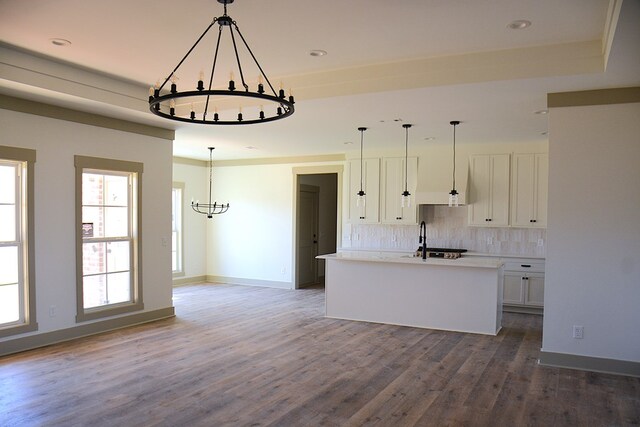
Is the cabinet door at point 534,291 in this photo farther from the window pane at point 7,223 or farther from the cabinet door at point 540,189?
the window pane at point 7,223

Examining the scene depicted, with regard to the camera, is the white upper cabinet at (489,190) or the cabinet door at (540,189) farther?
the white upper cabinet at (489,190)

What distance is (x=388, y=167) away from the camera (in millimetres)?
8797

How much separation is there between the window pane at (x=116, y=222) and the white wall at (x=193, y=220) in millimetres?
3695

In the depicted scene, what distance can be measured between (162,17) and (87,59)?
1.49m

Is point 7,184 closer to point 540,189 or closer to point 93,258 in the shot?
point 93,258

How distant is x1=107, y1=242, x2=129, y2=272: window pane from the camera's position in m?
6.20

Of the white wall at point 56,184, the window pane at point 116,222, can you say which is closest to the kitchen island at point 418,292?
the window pane at point 116,222

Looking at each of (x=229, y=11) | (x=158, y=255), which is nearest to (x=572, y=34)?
(x=229, y=11)

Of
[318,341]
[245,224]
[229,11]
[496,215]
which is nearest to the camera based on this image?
[229,11]

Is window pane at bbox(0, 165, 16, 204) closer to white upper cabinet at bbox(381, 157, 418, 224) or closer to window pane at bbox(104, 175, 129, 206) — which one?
window pane at bbox(104, 175, 129, 206)

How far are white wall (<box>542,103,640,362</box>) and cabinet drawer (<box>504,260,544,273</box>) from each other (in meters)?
2.79

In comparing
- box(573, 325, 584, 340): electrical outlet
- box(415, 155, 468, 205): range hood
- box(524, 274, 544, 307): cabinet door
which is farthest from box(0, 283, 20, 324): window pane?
box(524, 274, 544, 307): cabinet door

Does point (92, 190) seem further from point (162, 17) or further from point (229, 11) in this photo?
point (229, 11)

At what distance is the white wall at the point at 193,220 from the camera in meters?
10.2
